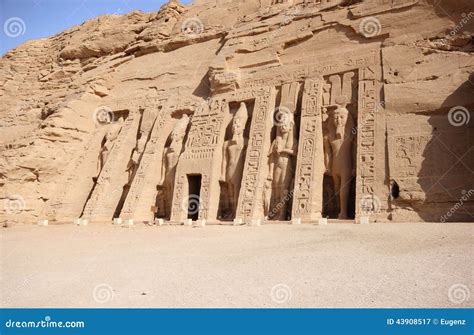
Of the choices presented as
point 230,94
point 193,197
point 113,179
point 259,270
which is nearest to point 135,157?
point 113,179

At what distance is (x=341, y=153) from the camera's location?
36.5ft

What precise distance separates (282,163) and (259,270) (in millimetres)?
6828

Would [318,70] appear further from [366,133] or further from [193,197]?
[193,197]

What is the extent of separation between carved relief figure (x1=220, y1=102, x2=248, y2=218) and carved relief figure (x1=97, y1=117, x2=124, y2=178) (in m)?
5.27

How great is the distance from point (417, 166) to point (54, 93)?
16.7 metres

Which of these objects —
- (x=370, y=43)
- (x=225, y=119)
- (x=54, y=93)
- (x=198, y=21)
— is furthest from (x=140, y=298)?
(x=54, y=93)

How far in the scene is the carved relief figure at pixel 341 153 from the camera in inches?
434

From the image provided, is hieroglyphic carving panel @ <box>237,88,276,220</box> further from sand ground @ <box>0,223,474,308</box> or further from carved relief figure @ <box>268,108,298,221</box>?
sand ground @ <box>0,223,474,308</box>

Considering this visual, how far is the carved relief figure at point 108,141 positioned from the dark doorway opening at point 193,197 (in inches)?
161

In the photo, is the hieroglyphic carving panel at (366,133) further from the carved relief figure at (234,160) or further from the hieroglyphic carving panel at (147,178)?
the hieroglyphic carving panel at (147,178)

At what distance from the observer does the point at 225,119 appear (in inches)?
527

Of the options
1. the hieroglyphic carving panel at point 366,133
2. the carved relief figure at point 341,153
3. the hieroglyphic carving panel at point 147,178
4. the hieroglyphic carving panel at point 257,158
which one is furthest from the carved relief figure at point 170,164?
the hieroglyphic carving panel at point 366,133

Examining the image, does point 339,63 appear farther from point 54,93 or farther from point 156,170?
point 54,93

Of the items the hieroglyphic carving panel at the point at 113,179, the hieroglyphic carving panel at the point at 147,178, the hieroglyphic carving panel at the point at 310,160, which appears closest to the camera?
the hieroglyphic carving panel at the point at 310,160
